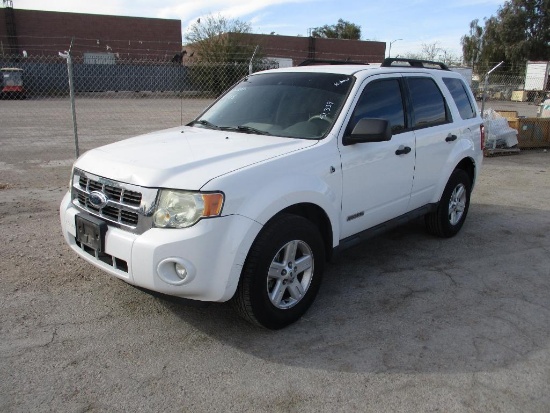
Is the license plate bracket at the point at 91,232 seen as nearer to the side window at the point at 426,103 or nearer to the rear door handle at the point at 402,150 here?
the rear door handle at the point at 402,150

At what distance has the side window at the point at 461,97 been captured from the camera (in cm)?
539

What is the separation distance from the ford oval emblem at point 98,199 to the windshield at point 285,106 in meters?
1.34

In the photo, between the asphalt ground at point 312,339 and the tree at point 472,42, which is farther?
the tree at point 472,42

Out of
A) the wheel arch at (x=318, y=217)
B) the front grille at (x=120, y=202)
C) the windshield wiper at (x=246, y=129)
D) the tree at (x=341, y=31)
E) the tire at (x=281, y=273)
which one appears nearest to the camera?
the front grille at (x=120, y=202)

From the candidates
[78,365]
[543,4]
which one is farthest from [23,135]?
[543,4]

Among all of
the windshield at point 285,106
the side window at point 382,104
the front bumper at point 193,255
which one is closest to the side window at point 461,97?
the side window at point 382,104

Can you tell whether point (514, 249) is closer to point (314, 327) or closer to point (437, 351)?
point (437, 351)

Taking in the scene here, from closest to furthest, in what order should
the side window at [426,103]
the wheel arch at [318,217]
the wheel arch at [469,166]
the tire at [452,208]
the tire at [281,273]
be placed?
the tire at [281,273] < the wheel arch at [318,217] < the side window at [426,103] < the tire at [452,208] < the wheel arch at [469,166]

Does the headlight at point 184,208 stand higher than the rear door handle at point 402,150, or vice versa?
the rear door handle at point 402,150

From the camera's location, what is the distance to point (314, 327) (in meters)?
3.54

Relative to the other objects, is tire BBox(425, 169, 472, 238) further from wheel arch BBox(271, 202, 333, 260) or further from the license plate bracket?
the license plate bracket

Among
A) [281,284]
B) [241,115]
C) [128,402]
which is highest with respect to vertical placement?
[241,115]

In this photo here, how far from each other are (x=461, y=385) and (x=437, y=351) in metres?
0.36

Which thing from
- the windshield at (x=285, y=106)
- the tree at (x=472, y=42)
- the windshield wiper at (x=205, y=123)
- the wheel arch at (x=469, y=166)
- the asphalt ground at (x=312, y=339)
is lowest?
the asphalt ground at (x=312, y=339)
